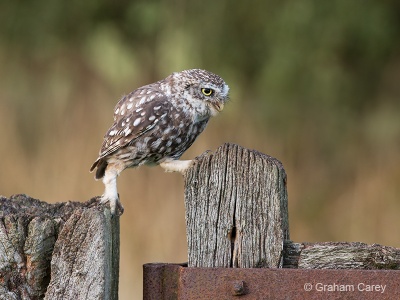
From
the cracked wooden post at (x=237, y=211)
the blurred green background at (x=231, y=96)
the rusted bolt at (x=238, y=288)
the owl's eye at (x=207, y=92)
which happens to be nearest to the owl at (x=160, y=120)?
the owl's eye at (x=207, y=92)

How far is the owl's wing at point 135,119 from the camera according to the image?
11.8 ft

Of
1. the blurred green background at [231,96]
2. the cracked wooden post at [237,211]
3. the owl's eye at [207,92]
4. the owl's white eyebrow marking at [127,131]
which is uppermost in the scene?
the blurred green background at [231,96]

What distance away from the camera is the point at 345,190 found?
6.47 meters

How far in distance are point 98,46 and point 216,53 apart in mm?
1070

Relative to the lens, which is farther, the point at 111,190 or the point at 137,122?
the point at 137,122

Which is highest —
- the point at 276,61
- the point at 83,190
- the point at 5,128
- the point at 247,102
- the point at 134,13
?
the point at 134,13

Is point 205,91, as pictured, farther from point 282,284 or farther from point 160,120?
point 282,284

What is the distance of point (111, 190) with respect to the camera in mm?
3391

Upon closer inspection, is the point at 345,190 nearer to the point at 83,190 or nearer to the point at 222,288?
the point at 83,190

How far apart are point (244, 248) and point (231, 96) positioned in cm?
405

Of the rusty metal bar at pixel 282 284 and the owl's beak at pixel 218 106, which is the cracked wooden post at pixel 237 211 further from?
the owl's beak at pixel 218 106

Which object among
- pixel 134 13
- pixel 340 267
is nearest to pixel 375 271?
pixel 340 267

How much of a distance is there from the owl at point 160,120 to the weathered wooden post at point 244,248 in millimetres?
1514

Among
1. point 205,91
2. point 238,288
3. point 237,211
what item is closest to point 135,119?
point 205,91
